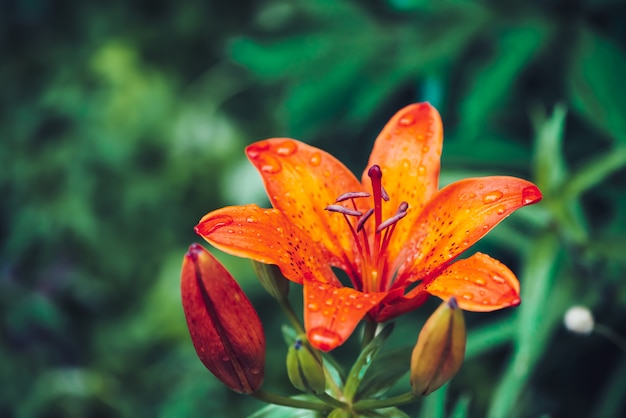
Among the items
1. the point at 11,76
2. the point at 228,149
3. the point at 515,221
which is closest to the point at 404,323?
the point at 515,221

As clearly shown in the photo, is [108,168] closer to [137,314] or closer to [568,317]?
[137,314]

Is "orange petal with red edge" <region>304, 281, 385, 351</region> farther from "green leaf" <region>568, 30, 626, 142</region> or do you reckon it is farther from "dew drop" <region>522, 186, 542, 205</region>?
"green leaf" <region>568, 30, 626, 142</region>

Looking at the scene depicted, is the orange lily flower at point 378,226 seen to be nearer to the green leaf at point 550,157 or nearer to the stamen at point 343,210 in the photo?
the stamen at point 343,210

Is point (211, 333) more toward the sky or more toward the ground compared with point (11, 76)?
more toward the ground

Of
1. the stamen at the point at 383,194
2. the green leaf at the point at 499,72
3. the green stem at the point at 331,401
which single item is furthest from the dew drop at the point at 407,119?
the green leaf at the point at 499,72

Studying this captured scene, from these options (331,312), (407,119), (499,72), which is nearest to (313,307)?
(331,312)

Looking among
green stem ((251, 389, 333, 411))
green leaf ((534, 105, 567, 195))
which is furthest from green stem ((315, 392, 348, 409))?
green leaf ((534, 105, 567, 195))
